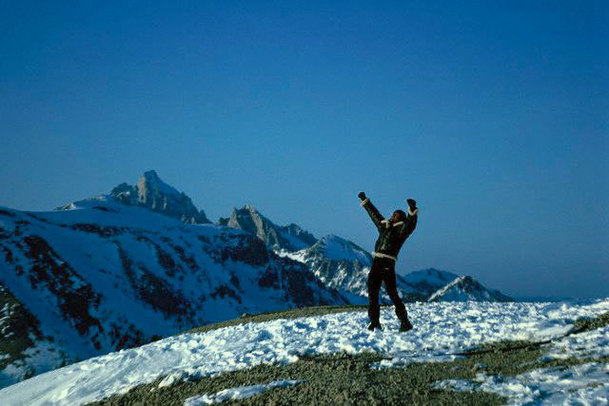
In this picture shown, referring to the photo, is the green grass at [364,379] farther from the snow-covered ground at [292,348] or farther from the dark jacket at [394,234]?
the dark jacket at [394,234]

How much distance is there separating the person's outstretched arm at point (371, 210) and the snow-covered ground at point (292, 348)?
3.25 metres

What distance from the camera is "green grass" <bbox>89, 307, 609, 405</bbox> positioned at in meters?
8.59

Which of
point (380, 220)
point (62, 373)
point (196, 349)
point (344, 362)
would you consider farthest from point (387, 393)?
point (62, 373)

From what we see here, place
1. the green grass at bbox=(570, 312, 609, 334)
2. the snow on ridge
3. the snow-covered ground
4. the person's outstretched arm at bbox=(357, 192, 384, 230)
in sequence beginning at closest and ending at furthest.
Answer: the snow on ridge < the snow-covered ground < the green grass at bbox=(570, 312, 609, 334) < the person's outstretched arm at bbox=(357, 192, 384, 230)

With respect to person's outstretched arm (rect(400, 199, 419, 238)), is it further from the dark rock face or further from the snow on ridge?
the dark rock face

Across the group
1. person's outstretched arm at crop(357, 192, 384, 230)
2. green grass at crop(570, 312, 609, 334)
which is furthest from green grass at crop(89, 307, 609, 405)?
person's outstretched arm at crop(357, 192, 384, 230)

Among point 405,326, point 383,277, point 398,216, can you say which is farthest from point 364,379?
point 398,216

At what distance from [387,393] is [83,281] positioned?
631 feet

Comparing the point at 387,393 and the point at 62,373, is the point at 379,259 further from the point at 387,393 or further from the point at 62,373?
the point at 62,373

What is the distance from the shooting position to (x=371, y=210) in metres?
14.4

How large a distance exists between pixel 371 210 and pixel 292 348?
453cm

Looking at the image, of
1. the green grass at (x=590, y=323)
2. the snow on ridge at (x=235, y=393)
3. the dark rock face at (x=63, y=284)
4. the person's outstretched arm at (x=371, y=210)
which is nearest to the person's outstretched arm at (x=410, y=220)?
the person's outstretched arm at (x=371, y=210)

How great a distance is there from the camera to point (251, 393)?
381 inches

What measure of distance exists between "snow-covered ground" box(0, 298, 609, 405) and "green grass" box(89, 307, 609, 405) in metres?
0.47
